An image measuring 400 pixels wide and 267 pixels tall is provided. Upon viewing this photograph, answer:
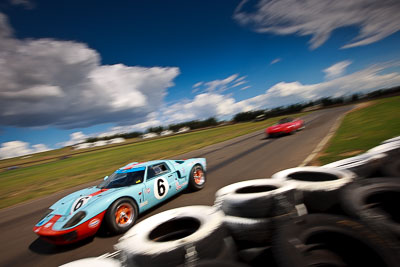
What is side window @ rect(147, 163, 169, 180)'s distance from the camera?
15.2 feet

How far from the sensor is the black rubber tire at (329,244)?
153 cm

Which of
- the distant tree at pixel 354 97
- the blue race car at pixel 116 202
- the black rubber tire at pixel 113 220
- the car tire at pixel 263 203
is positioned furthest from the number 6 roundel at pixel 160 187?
the distant tree at pixel 354 97

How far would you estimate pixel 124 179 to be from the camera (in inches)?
176

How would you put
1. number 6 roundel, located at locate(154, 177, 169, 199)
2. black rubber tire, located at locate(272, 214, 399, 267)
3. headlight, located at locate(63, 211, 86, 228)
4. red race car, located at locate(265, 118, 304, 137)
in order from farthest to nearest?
1. red race car, located at locate(265, 118, 304, 137)
2. number 6 roundel, located at locate(154, 177, 169, 199)
3. headlight, located at locate(63, 211, 86, 228)
4. black rubber tire, located at locate(272, 214, 399, 267)

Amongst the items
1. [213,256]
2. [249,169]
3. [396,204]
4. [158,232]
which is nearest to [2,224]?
[158,232]

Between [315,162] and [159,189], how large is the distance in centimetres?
465

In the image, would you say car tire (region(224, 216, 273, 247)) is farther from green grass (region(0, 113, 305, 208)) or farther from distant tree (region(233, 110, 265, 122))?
distant tree (region(233, 110, 265, 122))

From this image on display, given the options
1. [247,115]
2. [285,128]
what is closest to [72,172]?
[285,128]

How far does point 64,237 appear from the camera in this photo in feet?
10.5

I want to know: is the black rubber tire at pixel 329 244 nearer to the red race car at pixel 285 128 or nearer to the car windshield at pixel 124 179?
the car windshield at pixel 124 179

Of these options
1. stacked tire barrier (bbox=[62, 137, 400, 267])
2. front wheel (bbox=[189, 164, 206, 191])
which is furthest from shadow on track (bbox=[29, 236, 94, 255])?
front wheel (bbox=[189, 164, 206, 191])

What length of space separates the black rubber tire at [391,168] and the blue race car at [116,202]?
3.94m

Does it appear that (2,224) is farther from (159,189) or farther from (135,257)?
(135,257)

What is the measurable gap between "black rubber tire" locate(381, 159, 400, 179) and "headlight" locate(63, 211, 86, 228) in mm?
5040
